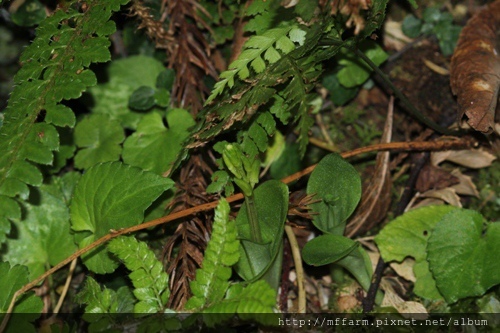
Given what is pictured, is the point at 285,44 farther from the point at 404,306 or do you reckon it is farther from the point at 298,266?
the point at 404,306

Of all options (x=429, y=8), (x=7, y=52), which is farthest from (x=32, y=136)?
(x=429, y=8)

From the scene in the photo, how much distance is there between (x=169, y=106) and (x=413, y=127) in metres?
1.35

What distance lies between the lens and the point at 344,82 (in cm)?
305

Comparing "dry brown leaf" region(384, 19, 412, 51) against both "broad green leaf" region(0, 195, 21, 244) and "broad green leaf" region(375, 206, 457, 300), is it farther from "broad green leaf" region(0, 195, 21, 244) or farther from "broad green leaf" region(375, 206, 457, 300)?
"broad green leaf" region(0, 195, 21, 244)

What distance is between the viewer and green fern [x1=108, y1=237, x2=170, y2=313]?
212cm

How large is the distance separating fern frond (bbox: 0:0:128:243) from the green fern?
1.32 ft

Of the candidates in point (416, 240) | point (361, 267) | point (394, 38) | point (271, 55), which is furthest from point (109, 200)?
point (394, 38)

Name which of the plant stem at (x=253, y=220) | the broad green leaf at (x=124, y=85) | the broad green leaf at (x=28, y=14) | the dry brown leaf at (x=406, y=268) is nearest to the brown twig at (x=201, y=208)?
the plant stem at (x=253, y=220)

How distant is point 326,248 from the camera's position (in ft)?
7.87

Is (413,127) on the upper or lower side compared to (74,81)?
lower

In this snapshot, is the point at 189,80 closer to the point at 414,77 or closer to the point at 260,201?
the point at 260,201

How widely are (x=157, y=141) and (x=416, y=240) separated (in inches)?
53.4

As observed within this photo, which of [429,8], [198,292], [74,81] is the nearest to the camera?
[198,292]

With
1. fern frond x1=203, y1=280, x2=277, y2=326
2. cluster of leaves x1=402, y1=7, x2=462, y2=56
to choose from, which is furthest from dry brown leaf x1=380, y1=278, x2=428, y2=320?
cluster of leaves x1=402, y1=7, x2=462, y2=56
